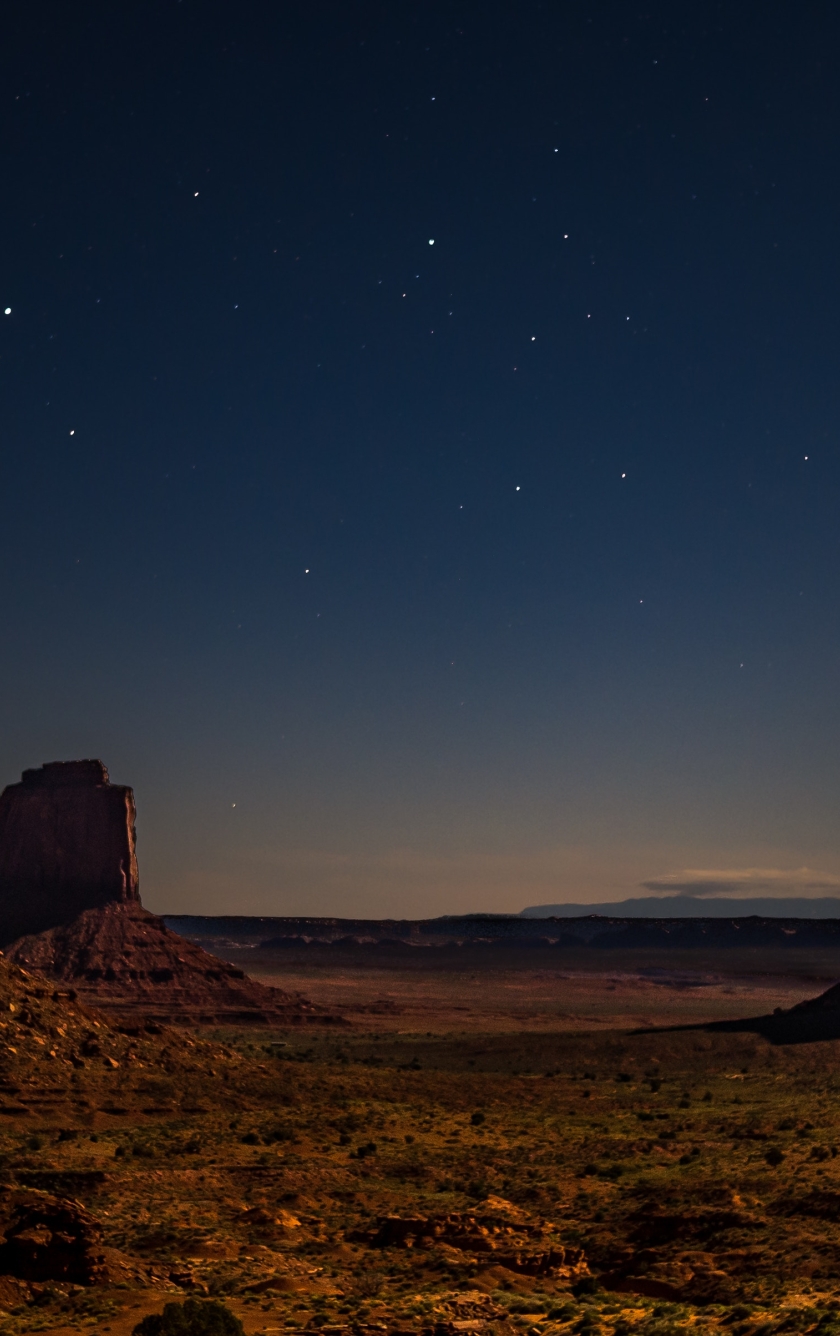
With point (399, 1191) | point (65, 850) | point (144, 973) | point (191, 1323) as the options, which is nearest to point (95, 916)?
point (65, 850)

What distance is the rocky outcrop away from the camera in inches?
4259

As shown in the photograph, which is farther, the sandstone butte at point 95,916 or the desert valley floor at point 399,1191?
the sandstone butte at point 95,916

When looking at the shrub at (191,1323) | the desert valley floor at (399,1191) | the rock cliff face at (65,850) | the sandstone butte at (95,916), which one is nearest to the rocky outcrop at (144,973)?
the sandstone butte at (95,916)

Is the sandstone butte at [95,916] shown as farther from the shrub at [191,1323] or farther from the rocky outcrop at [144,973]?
the shrub at [191,1323]

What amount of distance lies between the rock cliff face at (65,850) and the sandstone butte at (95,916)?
11cm

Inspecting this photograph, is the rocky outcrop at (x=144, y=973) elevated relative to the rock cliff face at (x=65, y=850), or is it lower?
lower

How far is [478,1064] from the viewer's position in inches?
3479

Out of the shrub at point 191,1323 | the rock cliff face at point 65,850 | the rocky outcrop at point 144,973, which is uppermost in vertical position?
the rock cliff face at point 65,850

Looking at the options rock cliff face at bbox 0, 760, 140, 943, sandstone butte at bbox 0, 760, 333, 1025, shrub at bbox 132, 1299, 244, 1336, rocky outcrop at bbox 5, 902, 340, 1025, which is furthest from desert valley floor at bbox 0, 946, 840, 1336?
rock cliff face at bbox 0, 760, 140, 943

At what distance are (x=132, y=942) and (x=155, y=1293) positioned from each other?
98.7 metres

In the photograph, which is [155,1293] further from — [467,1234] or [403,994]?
[403,994]

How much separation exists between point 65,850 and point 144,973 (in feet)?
60.2

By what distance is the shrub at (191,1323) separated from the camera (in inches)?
744

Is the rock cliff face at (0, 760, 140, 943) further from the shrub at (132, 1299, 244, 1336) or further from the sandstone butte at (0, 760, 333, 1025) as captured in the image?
the shrub at (132, 1299, 244, 1336)
